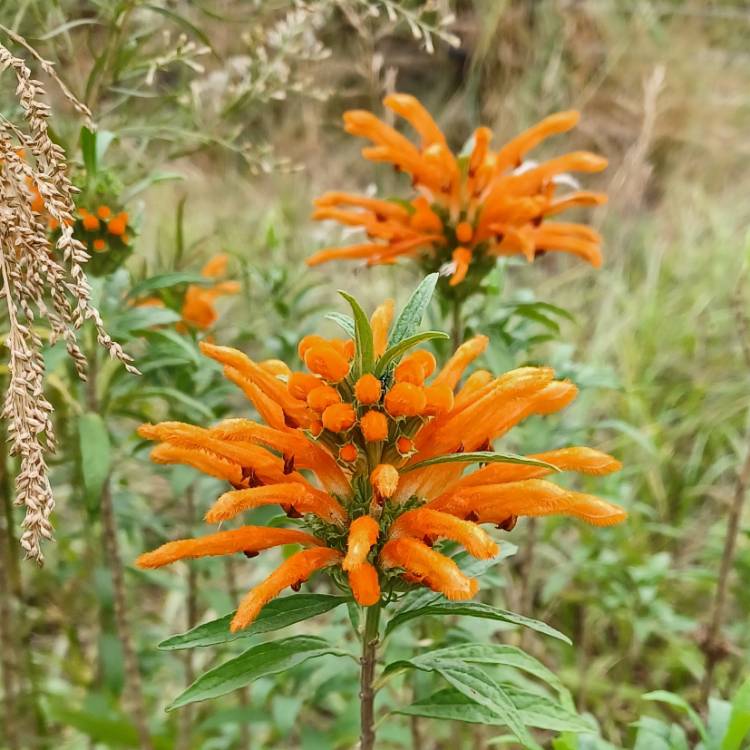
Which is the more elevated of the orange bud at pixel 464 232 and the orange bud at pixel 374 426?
the orange bud at pixel 464 232

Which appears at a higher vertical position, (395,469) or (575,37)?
(575,37)

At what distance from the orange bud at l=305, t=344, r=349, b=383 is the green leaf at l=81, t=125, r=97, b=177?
0.63 meters

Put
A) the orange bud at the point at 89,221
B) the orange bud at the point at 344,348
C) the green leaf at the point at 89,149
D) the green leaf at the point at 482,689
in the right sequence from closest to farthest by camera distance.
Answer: the green leaf at the point at 482,689, the orange bud at the point at 344,348, the green leaf at the point at 89,149, the orange bud at the point at 89,221

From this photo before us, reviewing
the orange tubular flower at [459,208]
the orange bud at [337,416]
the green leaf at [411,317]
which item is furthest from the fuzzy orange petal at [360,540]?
the orange tubular flower at [459,208]

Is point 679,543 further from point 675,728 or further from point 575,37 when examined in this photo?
point 575,37

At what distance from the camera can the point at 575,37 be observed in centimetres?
676

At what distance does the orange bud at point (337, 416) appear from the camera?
106 cm

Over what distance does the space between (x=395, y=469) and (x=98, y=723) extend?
1562 mm

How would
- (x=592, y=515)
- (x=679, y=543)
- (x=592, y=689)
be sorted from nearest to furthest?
1. (x=592, y=515)
2. (x=592, y=689)
3. (x=679, y=543)

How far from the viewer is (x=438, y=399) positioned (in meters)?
1.10

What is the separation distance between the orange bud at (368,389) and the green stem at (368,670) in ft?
0.98

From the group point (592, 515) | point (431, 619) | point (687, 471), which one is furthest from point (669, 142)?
point (592, 515)

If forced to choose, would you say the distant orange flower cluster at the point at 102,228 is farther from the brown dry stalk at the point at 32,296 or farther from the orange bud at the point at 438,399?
the orange bud at the point at 438,399

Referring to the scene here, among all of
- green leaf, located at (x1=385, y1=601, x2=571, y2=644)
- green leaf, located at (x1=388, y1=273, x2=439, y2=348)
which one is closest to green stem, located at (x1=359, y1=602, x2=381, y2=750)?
green leaf, located at (x1=385, y1=601, x2=571, y2=644)
